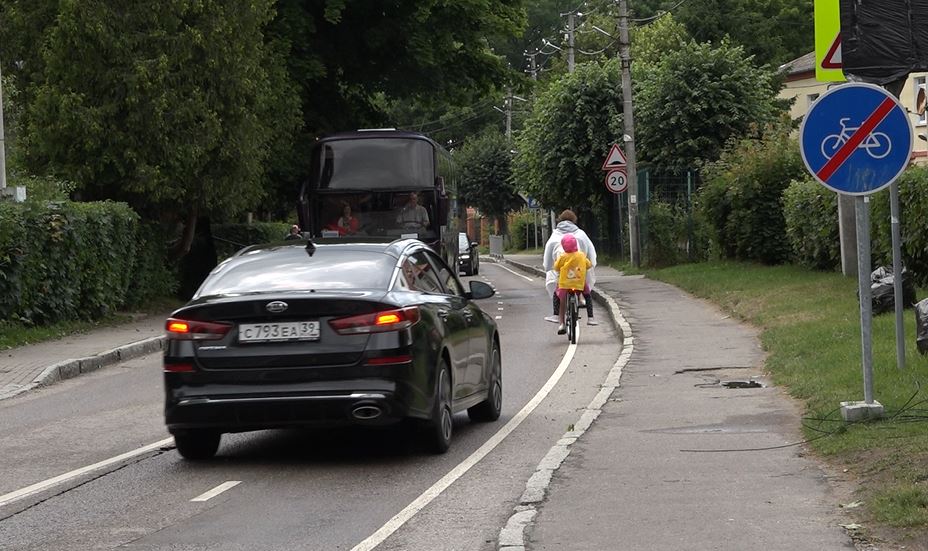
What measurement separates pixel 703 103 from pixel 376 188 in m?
12.6

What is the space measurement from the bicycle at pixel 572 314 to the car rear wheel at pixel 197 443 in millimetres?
9695

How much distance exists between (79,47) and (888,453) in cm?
2079

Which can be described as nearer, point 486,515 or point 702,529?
point 702,529

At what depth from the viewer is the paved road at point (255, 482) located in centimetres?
775

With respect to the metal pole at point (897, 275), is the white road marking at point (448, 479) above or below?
below

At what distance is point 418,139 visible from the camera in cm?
2952

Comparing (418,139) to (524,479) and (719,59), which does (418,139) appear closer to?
Result: (719,59)

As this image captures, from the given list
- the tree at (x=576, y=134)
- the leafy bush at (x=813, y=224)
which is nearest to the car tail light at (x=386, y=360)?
the leafy bush at (x=813, y=224)

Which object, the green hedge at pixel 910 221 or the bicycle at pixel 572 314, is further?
the bicycle at pixel 572 314

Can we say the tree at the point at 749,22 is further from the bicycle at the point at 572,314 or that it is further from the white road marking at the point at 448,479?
the white road marking at the point at 448,479

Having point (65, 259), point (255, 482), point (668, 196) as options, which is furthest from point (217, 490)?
point (668, 196)

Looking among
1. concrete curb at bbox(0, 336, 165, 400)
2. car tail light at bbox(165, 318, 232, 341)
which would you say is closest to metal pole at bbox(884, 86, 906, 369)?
car tail light at bbox(165, 318, 232, 341)

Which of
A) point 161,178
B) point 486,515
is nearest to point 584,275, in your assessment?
point 161,178

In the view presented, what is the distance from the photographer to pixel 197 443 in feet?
34.3
